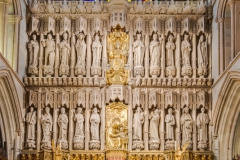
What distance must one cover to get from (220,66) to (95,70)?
4.69 meters

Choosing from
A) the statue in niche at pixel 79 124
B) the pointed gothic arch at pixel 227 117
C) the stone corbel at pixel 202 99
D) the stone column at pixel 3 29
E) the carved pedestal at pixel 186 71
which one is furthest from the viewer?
the carved pedestal at pixel 186 71

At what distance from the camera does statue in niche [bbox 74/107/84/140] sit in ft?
73.7

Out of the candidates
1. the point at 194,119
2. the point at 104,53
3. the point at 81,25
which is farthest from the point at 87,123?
the point at 194,119

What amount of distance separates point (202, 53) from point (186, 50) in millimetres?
617

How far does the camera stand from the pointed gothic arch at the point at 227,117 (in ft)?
66.2

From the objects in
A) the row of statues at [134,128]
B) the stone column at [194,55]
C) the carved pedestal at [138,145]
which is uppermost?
the stone column at [194,55]

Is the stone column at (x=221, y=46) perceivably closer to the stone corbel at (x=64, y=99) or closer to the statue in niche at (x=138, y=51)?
the statue in niche at (x=138, y=51)

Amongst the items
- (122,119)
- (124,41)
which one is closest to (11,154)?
(122,119)

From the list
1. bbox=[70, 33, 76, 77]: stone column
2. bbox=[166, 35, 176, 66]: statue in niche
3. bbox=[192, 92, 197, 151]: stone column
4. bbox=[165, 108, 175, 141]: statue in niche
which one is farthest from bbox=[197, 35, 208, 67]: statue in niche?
bbox=[70, 33, 76, 77]: stone column

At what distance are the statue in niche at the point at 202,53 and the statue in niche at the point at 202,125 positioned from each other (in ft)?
5.71

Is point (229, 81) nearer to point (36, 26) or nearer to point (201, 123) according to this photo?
point (201, 123)

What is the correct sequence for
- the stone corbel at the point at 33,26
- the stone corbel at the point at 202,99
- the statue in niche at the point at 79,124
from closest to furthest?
the statue in niche at the point at 79,124
the stone corbel at the point at 202,99
the stone corbel at the point at 33,26

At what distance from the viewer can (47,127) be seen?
22422 millimetres

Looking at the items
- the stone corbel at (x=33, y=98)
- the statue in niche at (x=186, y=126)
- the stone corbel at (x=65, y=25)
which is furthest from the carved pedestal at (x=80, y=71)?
the statue in niche at (x=186, y=126)
